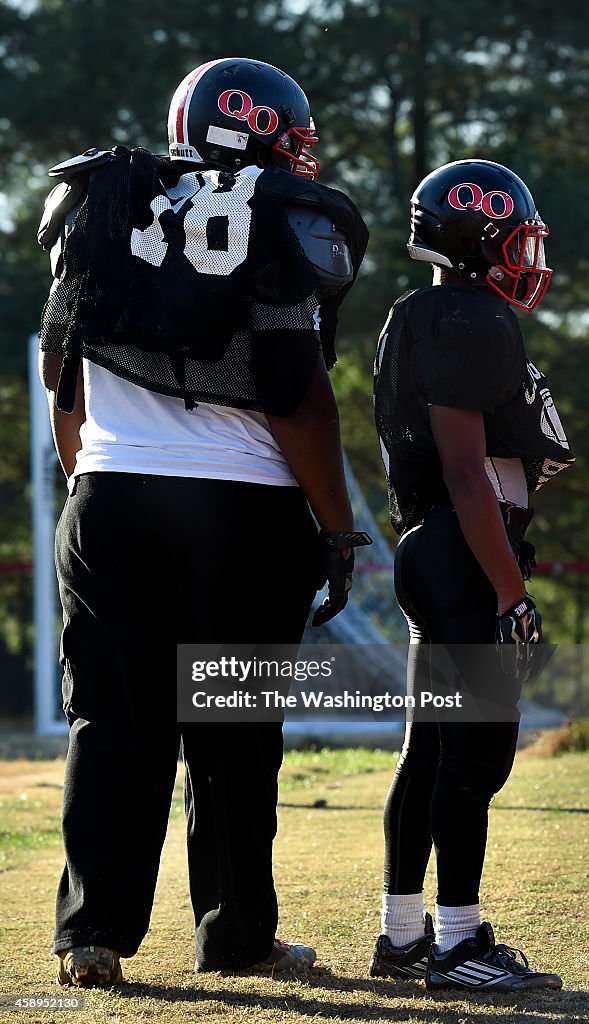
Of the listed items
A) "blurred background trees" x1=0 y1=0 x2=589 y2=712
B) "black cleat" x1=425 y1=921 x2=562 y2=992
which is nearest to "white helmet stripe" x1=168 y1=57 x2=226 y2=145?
"black cleat" x1=425 y1=921 x2=562 y2=992

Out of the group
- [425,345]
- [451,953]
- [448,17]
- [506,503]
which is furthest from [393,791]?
[448,17]

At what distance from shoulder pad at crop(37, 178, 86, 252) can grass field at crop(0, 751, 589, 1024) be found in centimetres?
173

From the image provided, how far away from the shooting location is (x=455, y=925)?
119 inches

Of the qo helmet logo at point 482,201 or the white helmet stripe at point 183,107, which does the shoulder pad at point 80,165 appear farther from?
the qo helmet logo at point 482,201

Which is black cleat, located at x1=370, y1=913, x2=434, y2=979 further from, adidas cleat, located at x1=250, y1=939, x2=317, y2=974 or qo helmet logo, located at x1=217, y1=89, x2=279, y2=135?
qo helmet logo, located at x1=217, y1=89, x2=279, y2=135

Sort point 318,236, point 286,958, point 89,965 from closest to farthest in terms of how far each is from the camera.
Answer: point 89,965
point 318,236
point 286,958

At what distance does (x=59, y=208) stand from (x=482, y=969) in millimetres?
1992

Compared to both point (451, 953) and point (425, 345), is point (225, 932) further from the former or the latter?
point (425, 345)

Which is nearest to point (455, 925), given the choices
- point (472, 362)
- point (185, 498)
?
point (185, 498)

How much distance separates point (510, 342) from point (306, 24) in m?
15.0

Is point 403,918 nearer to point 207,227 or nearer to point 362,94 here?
point 207,227

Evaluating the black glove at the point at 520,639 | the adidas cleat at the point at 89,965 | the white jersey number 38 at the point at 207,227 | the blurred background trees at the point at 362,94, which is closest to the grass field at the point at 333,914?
the adidas cleat at the point at 89,965

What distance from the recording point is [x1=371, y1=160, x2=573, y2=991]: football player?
9.77 feet

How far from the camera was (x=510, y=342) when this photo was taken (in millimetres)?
3018
